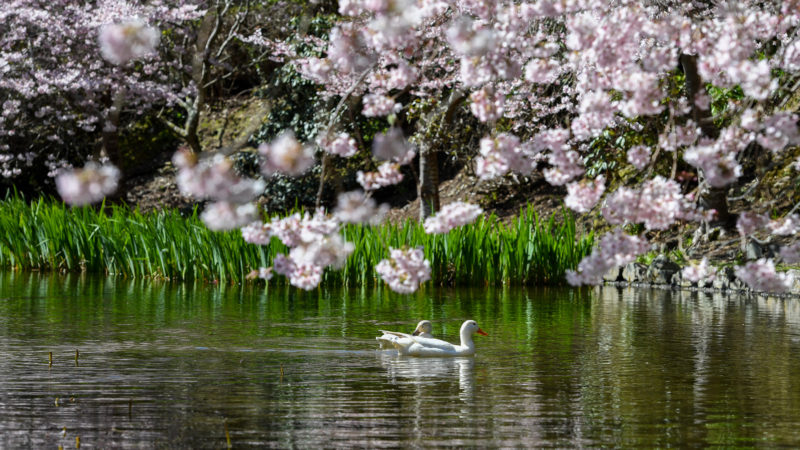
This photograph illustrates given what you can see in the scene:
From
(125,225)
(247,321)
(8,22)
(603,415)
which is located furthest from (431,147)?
(603,415)

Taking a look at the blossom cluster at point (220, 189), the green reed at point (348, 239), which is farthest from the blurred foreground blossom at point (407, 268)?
the green reed at point (348, 239)

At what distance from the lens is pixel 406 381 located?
8344 millimetres

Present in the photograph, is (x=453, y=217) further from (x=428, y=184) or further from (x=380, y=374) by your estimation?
(x=428, y=184)

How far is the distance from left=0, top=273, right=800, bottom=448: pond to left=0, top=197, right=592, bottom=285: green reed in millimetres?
1523

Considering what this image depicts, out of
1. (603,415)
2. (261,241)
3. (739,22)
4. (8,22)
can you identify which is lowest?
(603,415)

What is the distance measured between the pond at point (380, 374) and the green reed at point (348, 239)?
5.00ft

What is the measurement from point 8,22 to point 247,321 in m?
12.4

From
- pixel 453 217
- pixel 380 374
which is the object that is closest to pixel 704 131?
pixel 380 374

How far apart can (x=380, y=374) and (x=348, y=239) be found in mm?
7106

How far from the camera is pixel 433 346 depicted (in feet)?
32.0

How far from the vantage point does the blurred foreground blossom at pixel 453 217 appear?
5805 mm

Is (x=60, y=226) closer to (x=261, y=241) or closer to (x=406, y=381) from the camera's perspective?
(x=406, y=381)

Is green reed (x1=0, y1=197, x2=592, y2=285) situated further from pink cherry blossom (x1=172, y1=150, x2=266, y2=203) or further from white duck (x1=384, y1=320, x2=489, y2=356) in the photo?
pink cherry blossom (x1=172, y1=150, x2=266, y2=203)

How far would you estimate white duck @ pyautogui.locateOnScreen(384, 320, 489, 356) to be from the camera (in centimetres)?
953
